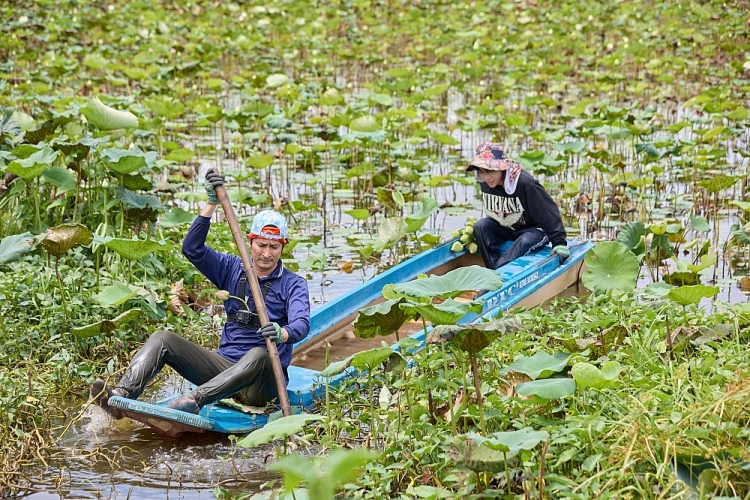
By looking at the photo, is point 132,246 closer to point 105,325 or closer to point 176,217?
point 105,325

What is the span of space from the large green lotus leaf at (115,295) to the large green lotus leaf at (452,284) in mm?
1804

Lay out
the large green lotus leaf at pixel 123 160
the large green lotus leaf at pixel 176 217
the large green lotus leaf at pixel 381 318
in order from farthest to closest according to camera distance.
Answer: the large green lotus leaf at pixel 176 217 → the large green lotus leaf at pixel 123 160 → the large green lotus leaf at pixel 381 318

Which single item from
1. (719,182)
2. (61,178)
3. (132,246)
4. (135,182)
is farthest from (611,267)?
(61,178)

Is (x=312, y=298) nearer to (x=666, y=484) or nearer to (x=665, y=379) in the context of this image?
(x=665, y=379)

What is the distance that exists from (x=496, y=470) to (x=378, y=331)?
3.99ft

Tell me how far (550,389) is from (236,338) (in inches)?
78.0

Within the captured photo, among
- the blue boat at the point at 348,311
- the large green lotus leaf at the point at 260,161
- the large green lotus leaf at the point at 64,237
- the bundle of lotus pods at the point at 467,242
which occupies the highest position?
the large green lotus leaf at the point at 64,237

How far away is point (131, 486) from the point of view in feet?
15.3

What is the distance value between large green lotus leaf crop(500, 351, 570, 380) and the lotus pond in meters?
0.02

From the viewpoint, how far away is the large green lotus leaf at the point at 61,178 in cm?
689

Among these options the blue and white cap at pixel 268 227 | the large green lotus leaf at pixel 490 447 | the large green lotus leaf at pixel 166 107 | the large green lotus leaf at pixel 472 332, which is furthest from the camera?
the large green lotus leaf at pixel 166 107

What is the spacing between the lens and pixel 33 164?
625 centimetres

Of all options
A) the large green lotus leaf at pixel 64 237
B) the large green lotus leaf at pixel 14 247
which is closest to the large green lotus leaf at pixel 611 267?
the large green lotus leaf at pixel 64 237

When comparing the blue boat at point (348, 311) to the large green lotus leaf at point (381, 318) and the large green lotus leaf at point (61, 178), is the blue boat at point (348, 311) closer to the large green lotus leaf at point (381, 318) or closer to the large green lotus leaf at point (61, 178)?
the large green lotus leaf at point (381, 318)
